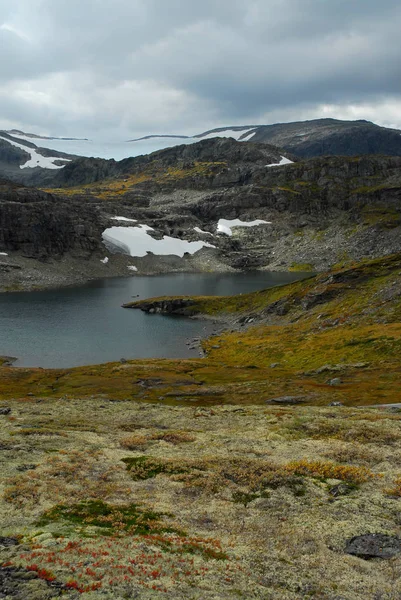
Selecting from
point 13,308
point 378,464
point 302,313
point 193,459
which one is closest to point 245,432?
point 193,459

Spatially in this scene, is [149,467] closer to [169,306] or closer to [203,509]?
[203,509]

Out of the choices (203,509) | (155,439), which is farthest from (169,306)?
(203,509)

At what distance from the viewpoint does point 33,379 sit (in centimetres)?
6838

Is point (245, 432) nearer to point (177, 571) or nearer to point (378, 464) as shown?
point (378, 464)

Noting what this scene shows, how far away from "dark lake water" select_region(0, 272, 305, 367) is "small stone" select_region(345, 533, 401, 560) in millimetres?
74184

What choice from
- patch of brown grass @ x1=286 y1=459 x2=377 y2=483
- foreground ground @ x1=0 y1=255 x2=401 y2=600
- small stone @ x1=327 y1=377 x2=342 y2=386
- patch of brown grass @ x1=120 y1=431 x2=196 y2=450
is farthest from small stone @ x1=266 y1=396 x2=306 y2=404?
patch of brown grass @ x1=286 y1=459 x2=377 y2=483

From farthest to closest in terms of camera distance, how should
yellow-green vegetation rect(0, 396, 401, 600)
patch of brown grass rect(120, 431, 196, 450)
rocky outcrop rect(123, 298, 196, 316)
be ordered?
rocky outcrop rect(123, 298, 196, 316) → patch of brown grass rect(120, 431, 196, 450) → yellow-green vegetation rect(0, 396, 401, 600)

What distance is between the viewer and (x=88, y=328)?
111750 millimetres

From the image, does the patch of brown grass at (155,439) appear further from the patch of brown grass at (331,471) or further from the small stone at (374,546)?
the small stone at (374,546)

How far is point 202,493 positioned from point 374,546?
801cm

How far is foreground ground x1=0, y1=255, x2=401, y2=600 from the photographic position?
538 inches

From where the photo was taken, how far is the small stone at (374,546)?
16.0m

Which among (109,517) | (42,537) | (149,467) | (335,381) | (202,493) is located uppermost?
(42,537)

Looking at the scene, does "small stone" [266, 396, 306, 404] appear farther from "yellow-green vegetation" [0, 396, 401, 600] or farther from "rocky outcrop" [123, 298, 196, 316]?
"rocky outcrop" [123, 298, 196, 316]
